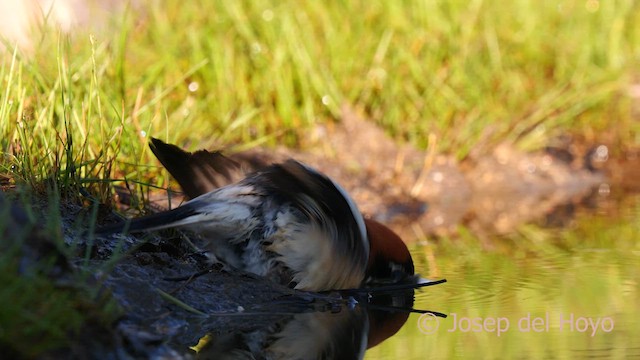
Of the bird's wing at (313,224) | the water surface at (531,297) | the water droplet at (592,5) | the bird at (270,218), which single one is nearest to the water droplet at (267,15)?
the water droplet at (592,5)

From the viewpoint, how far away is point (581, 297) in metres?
3.67

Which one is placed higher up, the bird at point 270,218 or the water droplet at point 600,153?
the water droplet at point 600,153

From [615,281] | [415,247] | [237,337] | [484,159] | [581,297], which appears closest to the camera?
[237,337]

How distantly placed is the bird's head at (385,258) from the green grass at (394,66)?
1.72 m

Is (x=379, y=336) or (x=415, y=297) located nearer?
(x=379, y=336)

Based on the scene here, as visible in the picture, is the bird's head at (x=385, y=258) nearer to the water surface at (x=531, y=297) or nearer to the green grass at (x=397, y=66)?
the water surface at (x=531, y=297)

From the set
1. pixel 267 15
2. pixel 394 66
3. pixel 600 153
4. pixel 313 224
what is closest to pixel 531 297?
pixel 313 224

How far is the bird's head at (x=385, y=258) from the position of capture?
396 cm

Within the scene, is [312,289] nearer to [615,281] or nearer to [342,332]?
[342,332]

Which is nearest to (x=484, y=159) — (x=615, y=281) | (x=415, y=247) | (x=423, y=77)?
(x=423, y=77)

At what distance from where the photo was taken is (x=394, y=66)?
6844 millimetres

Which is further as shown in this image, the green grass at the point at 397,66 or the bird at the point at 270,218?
the green grass at the point at 397,66

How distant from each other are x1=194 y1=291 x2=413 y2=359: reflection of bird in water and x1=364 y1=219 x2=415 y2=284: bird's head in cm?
31

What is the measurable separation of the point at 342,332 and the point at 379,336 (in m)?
0.12
